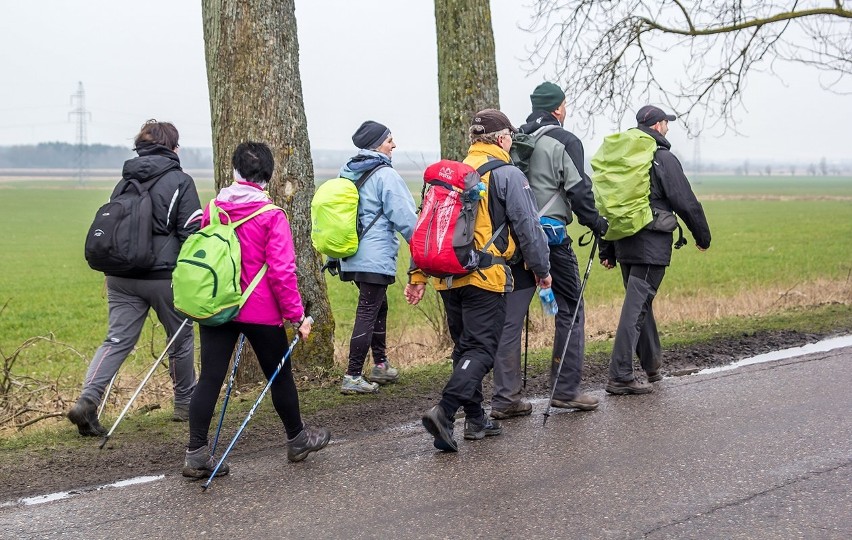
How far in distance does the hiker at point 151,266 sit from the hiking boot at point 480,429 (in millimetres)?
2166

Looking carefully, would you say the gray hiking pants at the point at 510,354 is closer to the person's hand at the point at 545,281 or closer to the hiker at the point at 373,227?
the person's hand at the point at 545,281

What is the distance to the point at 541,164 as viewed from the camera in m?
7.08

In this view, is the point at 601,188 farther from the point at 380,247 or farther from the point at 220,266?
the point at 220,266

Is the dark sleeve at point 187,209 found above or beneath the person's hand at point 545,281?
above

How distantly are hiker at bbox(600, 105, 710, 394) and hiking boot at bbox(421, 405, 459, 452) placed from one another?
2.12 m

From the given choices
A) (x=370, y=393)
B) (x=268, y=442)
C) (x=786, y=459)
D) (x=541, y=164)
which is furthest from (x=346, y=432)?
(x=786, y=459)

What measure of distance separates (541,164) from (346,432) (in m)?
2.27

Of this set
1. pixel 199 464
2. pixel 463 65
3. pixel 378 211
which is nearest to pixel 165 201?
pixel 378 211

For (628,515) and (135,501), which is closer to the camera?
(628,515)

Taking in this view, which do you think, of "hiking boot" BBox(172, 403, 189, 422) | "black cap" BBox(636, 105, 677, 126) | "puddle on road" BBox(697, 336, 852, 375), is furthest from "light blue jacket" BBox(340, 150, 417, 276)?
"puddle on road" BBox(697, 336, 852, 375)

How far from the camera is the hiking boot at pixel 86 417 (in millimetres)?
6750

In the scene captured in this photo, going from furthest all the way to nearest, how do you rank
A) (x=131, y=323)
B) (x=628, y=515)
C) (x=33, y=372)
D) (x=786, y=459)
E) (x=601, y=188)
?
(x=33, y=372) → (x=601, y=188) → (x=131, y=323) → (x=786, y=459) → (x=628, y=515)

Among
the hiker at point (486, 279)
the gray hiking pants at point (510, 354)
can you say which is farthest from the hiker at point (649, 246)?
the hiker at point (486, 279)

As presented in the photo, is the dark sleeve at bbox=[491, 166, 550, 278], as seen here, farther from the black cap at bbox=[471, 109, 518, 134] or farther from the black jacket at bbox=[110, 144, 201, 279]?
the black jacket at bbox=[110, 144, 201, 279]
